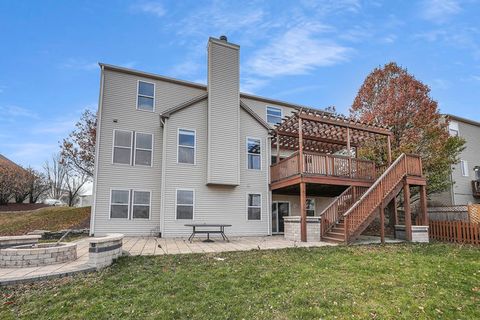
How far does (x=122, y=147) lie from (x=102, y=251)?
26.9ft

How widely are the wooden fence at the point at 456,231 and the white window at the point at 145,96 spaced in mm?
15246

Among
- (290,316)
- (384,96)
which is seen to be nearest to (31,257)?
(290,316)

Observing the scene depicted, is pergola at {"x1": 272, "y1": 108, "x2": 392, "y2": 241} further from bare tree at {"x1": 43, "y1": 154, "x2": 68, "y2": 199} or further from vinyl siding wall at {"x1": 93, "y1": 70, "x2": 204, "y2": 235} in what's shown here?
bare tree at {"x1": 43, "y1": 154, "x2": 68, "y2": 199}

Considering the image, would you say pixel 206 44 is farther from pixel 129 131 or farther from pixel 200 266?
pixel 200 266

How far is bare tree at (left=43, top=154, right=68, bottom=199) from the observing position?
31139 mm

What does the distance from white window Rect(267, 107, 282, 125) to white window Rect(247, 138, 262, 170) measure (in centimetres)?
289

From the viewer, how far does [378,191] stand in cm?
1170

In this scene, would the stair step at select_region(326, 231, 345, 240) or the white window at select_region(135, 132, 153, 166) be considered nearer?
the stair step at select_region(326, 231, 345, 240)

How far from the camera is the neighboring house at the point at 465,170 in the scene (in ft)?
68.3

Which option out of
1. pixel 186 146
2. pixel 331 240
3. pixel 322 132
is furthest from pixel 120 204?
pixel 322 132

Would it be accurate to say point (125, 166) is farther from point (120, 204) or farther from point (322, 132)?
point (322, 132)

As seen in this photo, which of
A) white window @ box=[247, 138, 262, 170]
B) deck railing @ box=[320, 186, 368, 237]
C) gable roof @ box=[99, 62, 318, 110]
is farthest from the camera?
white window @ box=[247, 138, 262, 170]

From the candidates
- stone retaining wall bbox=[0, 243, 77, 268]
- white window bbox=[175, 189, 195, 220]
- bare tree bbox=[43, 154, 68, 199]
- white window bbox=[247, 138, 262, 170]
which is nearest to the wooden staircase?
white window bbox=[247, 138, 262, 170]

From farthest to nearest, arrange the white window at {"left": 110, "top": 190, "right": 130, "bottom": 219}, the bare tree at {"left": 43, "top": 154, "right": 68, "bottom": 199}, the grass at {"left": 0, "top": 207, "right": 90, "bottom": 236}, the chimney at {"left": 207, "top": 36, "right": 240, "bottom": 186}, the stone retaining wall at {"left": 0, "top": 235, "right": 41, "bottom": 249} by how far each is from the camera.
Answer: the bare tree at {"left": 43, "top": 154, "right": 68, "bottom": 199}
the grass at {"left": 0, "top": 207, "right": 90, "bottom": 236}
the chimney at {"left": 207, "top": 36, "right": 240, "bottom": 186}
the white window at {"left": 110, "top": 190, "right": 130, "bottom": 219}
the stone retaining wall at {"left": 0, "top": 235, "right": 41, "bottom": 249}
